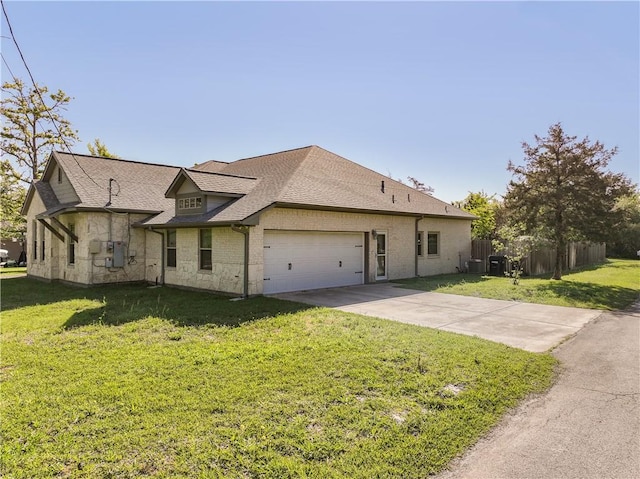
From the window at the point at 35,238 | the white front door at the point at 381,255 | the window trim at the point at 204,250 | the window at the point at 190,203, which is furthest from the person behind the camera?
the window at the point at 35,238

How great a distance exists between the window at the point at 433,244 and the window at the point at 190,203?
11.0 meters

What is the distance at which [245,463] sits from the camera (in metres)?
3.33

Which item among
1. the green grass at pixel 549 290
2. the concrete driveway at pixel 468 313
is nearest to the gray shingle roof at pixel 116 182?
the concrete driveway at pixel 468 313

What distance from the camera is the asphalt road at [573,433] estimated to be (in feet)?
11.0

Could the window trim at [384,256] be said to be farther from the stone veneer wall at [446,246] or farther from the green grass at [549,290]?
the stone veneer wall at [446,246]

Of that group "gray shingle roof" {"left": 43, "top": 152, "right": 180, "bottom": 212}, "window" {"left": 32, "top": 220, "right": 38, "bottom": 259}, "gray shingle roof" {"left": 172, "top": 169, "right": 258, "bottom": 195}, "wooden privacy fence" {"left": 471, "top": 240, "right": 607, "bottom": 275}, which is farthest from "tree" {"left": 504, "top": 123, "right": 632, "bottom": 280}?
"window" {"left": 32, "top": 220, "right": 38, "bottom": 259}

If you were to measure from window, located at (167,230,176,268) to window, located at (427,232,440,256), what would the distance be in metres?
11.6

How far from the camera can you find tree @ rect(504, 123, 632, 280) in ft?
48.8

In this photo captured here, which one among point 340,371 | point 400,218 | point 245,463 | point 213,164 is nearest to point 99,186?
point 213,164

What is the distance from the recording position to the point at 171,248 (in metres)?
14.6

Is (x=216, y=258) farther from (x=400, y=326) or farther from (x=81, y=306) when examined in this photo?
(x=400, y=326)

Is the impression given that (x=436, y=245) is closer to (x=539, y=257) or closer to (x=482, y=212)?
(x=539, y=257)

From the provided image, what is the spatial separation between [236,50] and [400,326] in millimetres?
9421

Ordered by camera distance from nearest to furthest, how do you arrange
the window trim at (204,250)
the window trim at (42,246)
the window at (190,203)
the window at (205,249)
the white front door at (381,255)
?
the window trim at (204,250)
the window at (205,249)
the window at (190,203)
the white front door at (381,255)
the window trim at (42,246)
